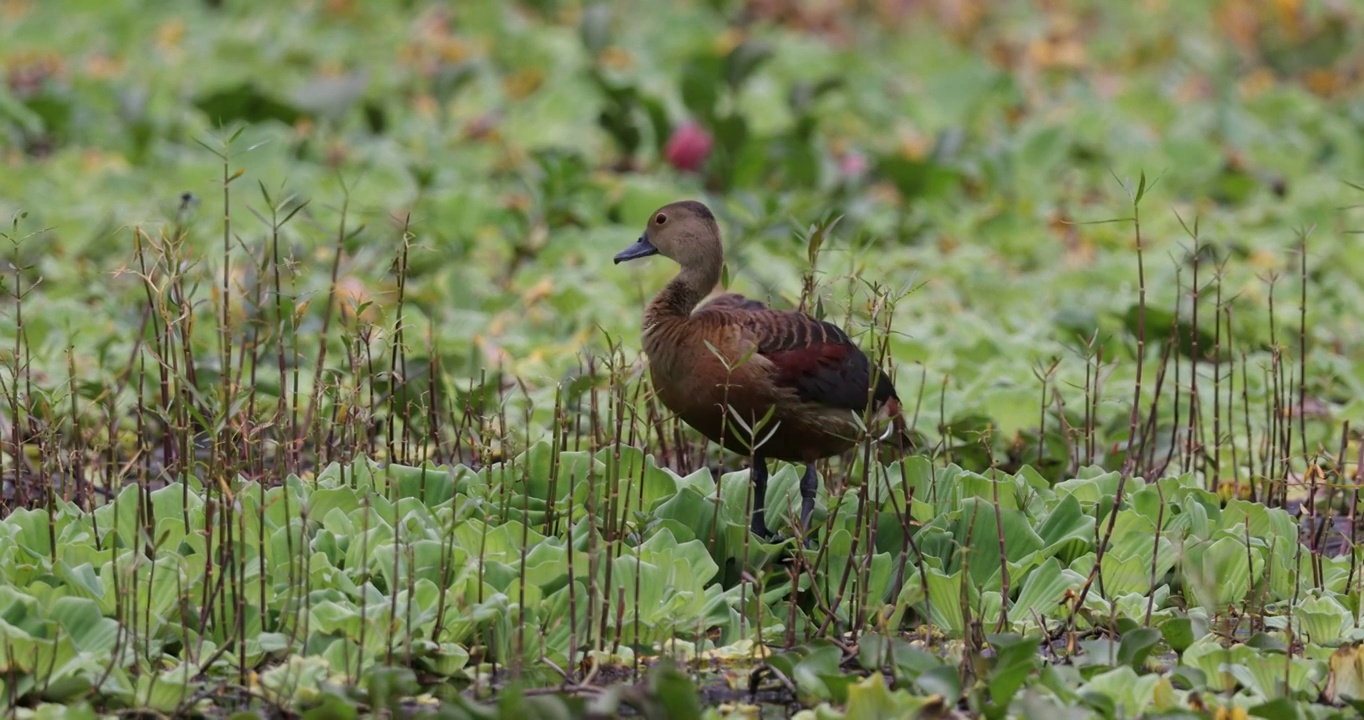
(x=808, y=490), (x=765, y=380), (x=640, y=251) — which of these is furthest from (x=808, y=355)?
(x=640, y=251)

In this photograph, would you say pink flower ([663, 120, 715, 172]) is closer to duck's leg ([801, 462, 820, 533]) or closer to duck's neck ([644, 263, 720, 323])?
duck's neck ([644, 263, 720, 323])

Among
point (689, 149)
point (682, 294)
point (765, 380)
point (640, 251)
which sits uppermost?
point (689, 149)

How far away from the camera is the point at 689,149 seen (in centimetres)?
820

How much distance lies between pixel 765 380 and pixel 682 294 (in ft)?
1.35

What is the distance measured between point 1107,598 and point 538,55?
22.6ft

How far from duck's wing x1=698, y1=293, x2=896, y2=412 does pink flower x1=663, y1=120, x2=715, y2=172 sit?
4.15 metres

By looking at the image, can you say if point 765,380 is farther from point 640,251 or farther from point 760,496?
point 640,251

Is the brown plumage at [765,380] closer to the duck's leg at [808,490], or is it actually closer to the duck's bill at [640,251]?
the duck's leg at [808,490]

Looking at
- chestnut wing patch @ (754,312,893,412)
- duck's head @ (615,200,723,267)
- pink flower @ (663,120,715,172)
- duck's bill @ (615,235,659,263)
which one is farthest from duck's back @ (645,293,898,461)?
pink flower @ (663,120,715,172)

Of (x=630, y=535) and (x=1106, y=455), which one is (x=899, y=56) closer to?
(x=1106, y=455)

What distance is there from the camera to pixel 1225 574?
3822mm

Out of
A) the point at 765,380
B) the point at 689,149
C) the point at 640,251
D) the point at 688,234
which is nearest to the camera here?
the point at 765,380

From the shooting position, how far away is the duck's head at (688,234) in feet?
14.2

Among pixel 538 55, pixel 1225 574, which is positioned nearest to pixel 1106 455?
pixel 1225 574
